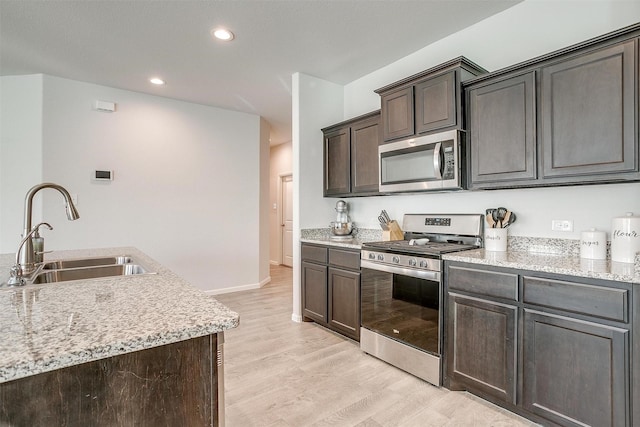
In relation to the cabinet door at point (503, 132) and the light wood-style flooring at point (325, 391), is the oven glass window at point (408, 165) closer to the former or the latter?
the cabinet door at point (503, 132)

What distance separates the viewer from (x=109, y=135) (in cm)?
394

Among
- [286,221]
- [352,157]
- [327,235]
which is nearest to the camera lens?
[352,157]

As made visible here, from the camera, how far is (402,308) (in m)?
2.44

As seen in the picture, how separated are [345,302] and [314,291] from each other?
47cm

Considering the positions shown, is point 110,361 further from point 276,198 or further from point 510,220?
point 276,198

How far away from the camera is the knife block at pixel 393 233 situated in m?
3.09

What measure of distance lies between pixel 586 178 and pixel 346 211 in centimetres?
226

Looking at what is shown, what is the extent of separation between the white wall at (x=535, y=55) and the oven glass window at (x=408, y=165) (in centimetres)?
38

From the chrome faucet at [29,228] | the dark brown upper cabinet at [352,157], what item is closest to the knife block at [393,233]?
the dark brown upper cabinet at [352,157]

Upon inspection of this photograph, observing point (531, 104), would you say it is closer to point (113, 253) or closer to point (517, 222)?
point (517, 222)

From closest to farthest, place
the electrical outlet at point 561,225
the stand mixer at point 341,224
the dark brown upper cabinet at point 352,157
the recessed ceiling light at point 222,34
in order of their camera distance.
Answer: the electrical outlet at point 561,225
the recessed ceiling light at point 222,34
the dark brown upper cabinet at point 352,157
the stand mixer at point 341,224

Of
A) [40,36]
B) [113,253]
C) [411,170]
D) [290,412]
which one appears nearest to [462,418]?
[290,412]

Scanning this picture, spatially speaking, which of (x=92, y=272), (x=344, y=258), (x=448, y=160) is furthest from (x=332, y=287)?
(x=92, y=272)

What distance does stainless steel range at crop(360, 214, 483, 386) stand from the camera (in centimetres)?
222
